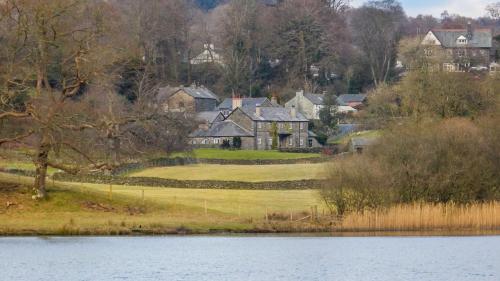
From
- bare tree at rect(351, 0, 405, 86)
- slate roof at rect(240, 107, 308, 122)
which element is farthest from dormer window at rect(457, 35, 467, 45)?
slate roof at rect(240, 107, 308, 122)

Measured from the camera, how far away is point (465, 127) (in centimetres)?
6956

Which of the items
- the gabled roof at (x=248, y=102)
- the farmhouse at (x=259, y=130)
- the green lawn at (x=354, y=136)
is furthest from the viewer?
the gabled roof at (x=248, y=102)

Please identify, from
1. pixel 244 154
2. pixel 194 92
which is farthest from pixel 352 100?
pixel 244 154

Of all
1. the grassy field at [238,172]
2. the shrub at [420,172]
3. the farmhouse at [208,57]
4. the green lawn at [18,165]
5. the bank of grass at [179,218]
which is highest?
the farmhouse at [208,57]

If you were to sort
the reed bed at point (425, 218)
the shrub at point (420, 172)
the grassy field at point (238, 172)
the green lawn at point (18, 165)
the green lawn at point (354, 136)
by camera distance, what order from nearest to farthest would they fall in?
the reed bed at point (425, 218) < the shrub at point (420, 172) < the green lawn at point (18, 165) < the grassy field at point (238, 172) < the green lawn at point (354, 136)

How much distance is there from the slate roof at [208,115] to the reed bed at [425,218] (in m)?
80.9

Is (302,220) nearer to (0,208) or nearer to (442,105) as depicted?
(0,208)

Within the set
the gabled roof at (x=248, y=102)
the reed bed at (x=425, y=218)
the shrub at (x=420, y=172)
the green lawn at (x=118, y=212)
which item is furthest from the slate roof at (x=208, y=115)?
the reed bed at (x=425, y=218)

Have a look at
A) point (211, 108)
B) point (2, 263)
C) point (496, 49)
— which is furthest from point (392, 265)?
point (496, 49)

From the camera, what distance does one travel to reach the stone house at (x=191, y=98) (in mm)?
142125

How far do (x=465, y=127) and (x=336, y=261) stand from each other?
74.5ft

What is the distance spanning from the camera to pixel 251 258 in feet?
165

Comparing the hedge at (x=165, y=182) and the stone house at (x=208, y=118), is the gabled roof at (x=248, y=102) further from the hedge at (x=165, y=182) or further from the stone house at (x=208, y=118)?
the hedge at (x=165, y=182)

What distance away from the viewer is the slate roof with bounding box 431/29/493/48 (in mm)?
179125
